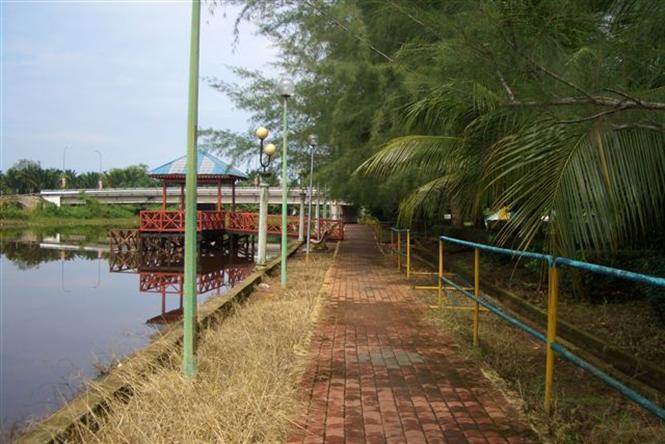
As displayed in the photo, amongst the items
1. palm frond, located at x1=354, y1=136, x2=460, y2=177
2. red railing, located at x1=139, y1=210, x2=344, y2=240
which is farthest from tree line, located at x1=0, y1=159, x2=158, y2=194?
palm frond, located at x1=354, y1=136, x2=460, y2=177

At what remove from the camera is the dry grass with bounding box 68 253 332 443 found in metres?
3.51

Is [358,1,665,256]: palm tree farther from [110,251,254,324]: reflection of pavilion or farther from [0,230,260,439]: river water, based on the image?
[110,251,254,324]: reflection of pavilion

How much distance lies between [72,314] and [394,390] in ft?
34.9

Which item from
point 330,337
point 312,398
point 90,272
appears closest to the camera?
point 312,398

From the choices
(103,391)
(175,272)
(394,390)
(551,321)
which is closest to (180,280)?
(175,272)

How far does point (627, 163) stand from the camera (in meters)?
3.24

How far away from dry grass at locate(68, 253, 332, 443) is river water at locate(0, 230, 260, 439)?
1.25m

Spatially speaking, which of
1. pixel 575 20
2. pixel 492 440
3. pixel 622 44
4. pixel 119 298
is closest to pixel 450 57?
pixel 575 20

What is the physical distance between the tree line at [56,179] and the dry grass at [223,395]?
90.3 m

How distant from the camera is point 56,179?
10094cm

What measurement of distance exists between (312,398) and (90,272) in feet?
66.4

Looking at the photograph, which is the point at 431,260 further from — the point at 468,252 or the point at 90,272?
the point at 90,272

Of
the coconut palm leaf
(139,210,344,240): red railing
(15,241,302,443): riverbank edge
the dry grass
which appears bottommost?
(15,241,302,443): riverbank edge

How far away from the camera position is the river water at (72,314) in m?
7.26
